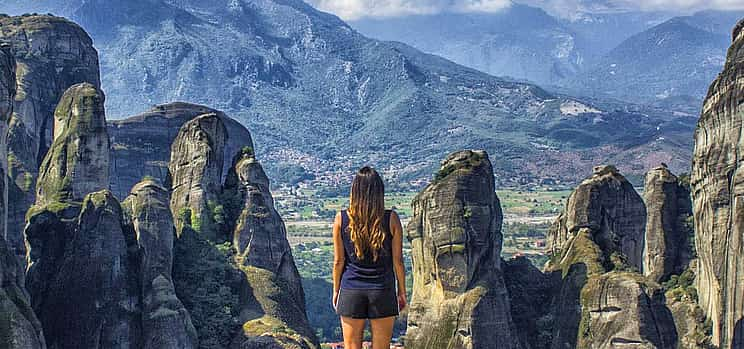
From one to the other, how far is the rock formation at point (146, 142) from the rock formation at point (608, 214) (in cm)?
2553

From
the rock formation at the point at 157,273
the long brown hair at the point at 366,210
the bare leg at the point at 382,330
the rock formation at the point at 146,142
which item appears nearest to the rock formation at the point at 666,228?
the rock formation at the point at 157,273

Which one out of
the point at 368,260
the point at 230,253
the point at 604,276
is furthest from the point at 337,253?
the point at 230,253

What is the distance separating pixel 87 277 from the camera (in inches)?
1411

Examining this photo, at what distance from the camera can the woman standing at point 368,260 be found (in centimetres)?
1703

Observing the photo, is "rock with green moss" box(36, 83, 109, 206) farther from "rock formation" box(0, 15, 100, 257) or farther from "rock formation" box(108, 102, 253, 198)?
"rock formation" box(108, 102, 253, 198)

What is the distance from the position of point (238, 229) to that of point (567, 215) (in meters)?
14.1

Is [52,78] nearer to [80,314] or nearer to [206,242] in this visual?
[206,242]

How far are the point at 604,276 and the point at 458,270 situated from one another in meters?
5.44

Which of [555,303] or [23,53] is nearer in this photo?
[555,303]

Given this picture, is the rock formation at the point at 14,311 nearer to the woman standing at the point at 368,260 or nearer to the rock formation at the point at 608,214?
the woman standing at the point at 368,260

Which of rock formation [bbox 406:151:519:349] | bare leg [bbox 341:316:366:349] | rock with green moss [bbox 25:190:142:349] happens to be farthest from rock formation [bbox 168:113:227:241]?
bare leg [bbox 341:316:366:349]

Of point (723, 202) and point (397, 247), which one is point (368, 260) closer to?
point (397, 247)

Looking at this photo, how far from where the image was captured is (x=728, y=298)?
3794 cm

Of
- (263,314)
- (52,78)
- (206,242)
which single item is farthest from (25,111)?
(263,314)
